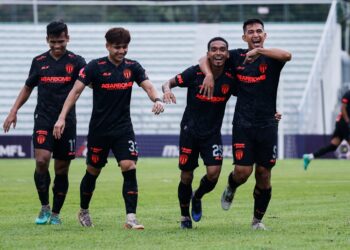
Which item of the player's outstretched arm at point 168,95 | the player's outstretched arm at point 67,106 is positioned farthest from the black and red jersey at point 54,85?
the player's outstretched arm at point 168,95

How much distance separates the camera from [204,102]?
12047 mm

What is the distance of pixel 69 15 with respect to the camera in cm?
4275

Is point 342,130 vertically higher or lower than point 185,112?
lower

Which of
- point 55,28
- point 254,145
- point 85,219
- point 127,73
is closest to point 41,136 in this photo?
point 85,219

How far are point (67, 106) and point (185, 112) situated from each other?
1333 mm

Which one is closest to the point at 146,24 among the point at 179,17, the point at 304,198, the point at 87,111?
the point at 179,17

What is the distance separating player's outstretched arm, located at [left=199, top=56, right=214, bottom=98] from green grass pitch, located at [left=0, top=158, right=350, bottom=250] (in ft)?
4.94

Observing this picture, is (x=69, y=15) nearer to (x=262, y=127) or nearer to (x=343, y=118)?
(x=343, y=118)

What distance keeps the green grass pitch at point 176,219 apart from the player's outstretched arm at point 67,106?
3.59ft

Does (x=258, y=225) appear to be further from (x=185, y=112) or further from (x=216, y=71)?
(x=216, y=71)

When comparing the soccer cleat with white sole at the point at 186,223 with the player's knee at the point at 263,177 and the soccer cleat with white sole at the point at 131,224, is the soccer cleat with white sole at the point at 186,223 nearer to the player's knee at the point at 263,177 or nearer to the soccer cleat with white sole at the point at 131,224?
the soccer cleat with white sole at the point at 131,224

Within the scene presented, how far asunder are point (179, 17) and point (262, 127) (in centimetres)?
3193

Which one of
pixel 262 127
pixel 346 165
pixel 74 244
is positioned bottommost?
pixel 346 165

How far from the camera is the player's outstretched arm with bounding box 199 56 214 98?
456 inches
